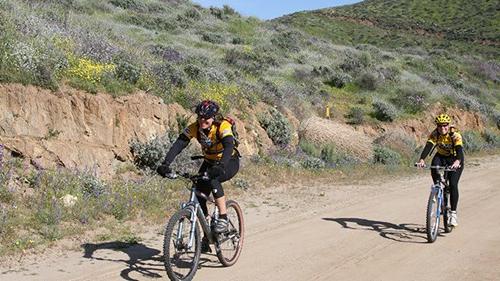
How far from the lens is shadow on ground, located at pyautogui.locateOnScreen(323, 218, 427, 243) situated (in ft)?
29.2

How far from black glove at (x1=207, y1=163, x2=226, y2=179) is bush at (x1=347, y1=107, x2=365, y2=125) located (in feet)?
50.6

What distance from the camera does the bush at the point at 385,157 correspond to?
58.7 ft

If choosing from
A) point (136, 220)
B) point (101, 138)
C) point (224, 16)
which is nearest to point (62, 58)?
point (101, 138)

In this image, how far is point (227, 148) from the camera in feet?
21.5

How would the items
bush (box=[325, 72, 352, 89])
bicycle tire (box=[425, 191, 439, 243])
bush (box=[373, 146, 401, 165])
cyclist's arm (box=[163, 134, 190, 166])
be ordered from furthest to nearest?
bush (box=[325, 72, 352, 89]) → bush (box=[373, 146, 401, 165]) → bicycle tire (box=[425, 191, 439, 243]) → cyclist's arm (box=[163, 134, 190, 166])

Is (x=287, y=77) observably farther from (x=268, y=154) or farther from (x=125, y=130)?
(x=125, y=130)

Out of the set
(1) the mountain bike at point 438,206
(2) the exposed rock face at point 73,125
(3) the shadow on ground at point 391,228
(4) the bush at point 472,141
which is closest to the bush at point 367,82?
(4) the bush at point 472,141

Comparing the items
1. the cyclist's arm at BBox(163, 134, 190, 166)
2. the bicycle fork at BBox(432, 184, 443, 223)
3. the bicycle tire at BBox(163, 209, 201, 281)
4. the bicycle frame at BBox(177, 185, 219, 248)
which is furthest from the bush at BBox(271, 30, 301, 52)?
the bicycle tire at BBox(163, 209, 201, 281)

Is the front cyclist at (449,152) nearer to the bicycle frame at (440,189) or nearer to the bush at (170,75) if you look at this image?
the bicycle frame at (440,189)

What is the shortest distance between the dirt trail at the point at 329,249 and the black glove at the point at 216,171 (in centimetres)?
124

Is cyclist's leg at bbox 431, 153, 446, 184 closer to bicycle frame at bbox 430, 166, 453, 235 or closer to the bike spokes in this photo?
bicycle frame at bbox 430, 166, 453, 235

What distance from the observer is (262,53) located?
85.8 ft

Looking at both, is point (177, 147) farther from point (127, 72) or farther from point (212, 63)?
point (212, 63)

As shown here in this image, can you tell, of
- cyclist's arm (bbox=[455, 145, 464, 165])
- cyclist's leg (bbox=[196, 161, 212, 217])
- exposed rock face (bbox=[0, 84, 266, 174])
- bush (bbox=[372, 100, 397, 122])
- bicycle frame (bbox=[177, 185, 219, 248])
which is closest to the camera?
bicycle frame (bbox=[177, 185, 219, 248])
